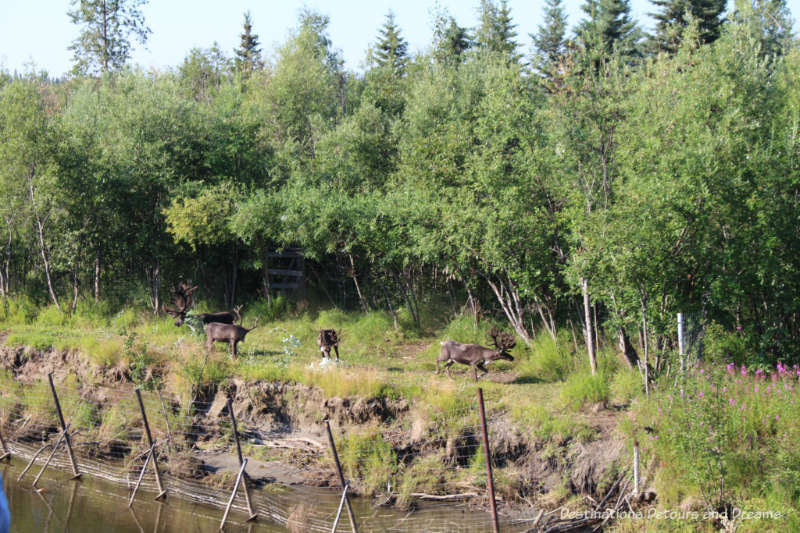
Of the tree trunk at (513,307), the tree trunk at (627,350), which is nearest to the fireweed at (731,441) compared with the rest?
the tree trunk at (627,350)

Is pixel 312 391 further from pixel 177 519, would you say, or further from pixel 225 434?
pixel 177 519

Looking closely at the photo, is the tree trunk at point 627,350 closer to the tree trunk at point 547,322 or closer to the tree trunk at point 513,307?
the tree trunk at point 547,322

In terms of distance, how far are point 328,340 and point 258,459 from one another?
328cm

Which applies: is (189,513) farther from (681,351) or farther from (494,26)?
(494,26)

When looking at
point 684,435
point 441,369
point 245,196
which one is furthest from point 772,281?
point 245,196

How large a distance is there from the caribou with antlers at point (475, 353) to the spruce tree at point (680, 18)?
84.6ft

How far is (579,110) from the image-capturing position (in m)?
13.7

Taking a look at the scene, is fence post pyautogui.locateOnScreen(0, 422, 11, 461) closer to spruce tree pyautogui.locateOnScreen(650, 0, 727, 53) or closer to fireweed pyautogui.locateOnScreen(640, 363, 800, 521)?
fireweed pyautogui.locateOnScreen(640, 363, 800, 521)

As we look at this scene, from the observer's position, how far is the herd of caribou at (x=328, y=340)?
14656mm

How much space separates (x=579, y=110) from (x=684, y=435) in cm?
692

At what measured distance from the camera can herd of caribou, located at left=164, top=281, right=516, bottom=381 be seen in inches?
577

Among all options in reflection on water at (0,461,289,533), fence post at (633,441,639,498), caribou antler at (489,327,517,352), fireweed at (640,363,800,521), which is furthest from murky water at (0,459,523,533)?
caribou antler at (489,327,517,352)

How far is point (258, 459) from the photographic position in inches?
553

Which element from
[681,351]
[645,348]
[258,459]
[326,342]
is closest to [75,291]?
[326,342]
